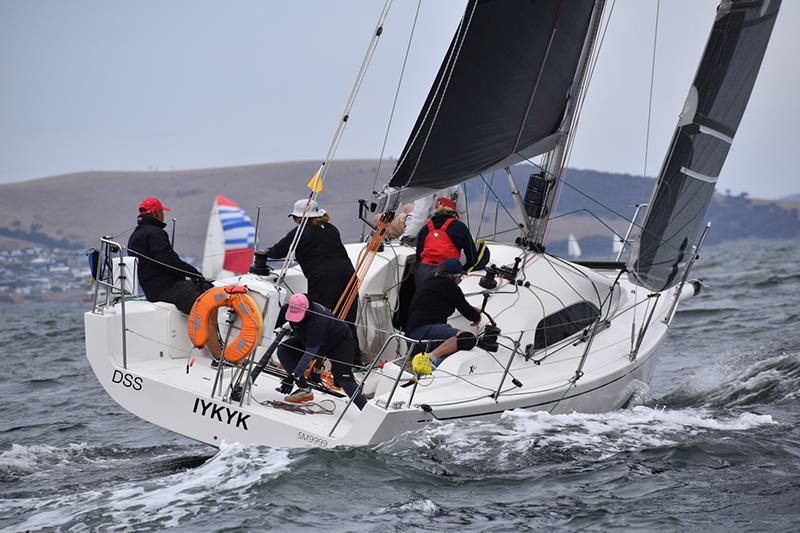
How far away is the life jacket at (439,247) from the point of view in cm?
755

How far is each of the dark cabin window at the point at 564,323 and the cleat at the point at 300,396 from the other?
1735 mm

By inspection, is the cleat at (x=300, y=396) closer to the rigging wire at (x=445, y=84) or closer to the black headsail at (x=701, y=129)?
the rigging wire at (x=445, y=84)

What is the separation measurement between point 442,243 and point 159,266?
2.00 meters

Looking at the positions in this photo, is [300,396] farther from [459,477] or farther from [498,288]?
[498,288]

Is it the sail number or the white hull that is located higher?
the white hull

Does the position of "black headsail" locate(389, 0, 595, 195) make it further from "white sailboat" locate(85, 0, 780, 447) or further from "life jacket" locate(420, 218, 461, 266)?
"life jacket" locate(420, 218, 461, 266)

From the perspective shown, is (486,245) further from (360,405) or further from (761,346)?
(761,346)

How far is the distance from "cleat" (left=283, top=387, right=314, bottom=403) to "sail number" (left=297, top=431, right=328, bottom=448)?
0.48 m

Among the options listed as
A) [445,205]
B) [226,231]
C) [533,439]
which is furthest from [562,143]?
[226,231]

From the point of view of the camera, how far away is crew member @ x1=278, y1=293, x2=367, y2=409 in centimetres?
629

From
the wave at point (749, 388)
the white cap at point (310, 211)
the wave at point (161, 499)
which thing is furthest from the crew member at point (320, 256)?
the wave at point (749, 388)

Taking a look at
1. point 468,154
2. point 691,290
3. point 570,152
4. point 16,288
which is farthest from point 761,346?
→ point 16,288

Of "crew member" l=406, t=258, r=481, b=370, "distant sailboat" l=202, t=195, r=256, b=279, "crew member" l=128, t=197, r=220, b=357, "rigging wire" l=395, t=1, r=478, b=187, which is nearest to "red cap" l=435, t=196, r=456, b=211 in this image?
"rigging wire" l=395, t=1, r=478, b=187

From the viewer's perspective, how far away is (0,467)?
255 inches
